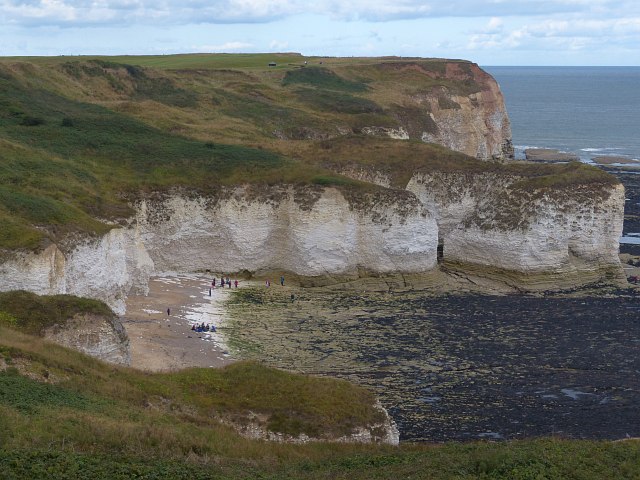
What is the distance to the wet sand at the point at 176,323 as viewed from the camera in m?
41.6

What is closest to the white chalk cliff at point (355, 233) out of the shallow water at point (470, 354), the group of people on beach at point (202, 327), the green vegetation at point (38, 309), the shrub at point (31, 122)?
the shallow water at point (470, 354)

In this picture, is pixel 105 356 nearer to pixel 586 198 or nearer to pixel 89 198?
pixel 89 198

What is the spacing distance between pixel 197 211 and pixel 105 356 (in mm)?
22048

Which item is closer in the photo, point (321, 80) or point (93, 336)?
point (93, 336)

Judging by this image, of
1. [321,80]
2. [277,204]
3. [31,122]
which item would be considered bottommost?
[277,204]

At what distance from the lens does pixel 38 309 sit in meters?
36.3

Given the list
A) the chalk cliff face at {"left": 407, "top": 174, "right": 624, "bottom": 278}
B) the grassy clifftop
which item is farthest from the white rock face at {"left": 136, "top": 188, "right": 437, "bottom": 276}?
the chalk cliff face at {"left": 407, "top": 174, "right": 624, "bottom": 278}

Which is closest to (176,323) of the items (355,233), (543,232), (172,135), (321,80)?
(355,233)

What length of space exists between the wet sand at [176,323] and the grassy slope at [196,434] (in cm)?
855

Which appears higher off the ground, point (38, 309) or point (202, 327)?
point (38, 309)

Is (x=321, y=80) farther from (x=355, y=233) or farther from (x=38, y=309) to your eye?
(x=38, y=309)

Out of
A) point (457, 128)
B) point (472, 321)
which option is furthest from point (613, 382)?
point (457, 128)

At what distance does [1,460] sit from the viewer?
2150cm

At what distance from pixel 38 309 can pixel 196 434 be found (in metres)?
11.9
